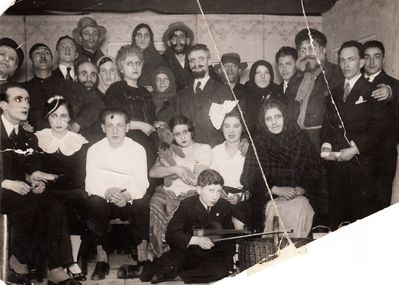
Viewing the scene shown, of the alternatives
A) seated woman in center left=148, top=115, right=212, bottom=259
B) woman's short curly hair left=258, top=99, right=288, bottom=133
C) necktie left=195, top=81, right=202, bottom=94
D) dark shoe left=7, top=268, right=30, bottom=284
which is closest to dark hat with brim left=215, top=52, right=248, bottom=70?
necktie left=195, top=81, right=202, bottom=94

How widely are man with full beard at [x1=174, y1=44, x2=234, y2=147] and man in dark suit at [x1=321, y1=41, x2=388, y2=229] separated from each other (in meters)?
0.60

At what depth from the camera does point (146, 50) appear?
286 centimetres

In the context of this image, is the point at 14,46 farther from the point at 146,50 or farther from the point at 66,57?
the point at 146,50

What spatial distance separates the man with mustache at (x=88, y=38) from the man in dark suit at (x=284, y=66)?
2.98 feet

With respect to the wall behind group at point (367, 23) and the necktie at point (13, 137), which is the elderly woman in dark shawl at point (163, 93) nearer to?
the necktie at point (13, 137)

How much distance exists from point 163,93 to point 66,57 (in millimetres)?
522

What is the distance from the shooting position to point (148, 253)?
9.43 feet

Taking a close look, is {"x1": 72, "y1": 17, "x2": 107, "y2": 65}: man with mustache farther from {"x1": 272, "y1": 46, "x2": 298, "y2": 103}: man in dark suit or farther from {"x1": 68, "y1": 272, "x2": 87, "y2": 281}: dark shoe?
{"x1": 68, "y1": 272, "x2": 87, "y2": 281}: dark shoe

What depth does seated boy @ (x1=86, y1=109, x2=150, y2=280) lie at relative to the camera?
112 inches

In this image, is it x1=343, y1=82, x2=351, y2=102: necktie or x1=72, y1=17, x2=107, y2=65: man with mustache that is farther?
x1=343, y1=82, x2=351, y2=102: necktie

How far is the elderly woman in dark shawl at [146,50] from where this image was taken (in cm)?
284

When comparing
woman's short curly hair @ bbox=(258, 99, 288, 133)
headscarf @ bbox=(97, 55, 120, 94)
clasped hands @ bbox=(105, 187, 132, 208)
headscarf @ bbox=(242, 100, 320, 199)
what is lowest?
clasped hands @ bbox=(105, 187, 132, 208)

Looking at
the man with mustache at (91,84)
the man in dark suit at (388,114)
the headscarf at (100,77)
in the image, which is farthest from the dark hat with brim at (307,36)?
the man with mustache at (91,84)

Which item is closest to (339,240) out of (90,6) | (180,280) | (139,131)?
(180,280)
